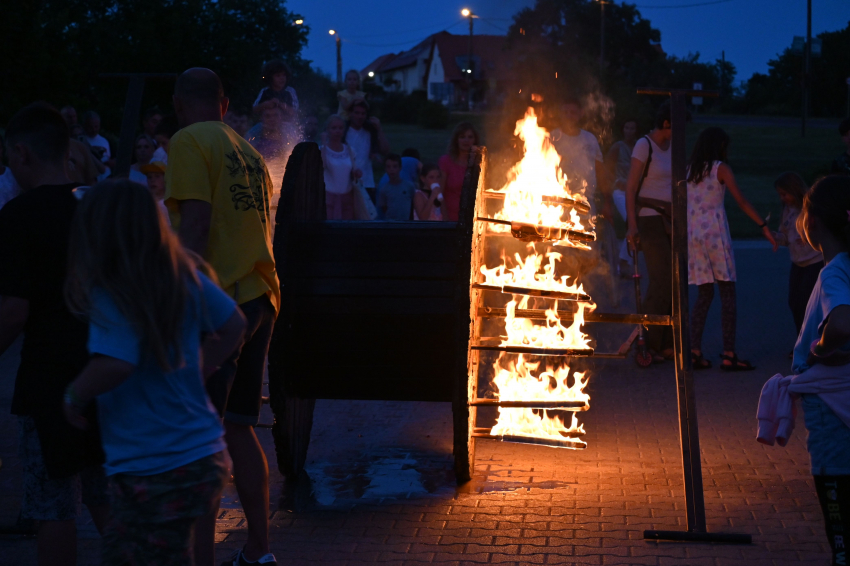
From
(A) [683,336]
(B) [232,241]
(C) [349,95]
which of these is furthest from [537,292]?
(C) [349,95]

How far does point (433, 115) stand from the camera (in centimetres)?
4662

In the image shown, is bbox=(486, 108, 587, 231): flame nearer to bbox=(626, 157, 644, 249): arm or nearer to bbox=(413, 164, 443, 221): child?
bbox=(626, 157, 644, 249): arm

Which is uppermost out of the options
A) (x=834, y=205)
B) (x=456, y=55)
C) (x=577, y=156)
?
(x=456, y=55)

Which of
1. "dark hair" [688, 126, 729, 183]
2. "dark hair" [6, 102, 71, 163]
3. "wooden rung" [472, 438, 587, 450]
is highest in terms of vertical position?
"dark hair" [688, 126, 729, 183]

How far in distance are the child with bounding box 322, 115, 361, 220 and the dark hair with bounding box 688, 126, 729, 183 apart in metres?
3.01

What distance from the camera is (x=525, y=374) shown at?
5414 millimetres

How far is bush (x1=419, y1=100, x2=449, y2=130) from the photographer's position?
46562 mm

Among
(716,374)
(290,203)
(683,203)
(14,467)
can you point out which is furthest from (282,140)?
(716,374)

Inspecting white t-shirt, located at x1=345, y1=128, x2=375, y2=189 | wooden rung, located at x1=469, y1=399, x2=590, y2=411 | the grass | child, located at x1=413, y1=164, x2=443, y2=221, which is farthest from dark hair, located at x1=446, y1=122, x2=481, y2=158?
the grass

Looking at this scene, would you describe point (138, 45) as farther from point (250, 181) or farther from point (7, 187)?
point (250, 181)

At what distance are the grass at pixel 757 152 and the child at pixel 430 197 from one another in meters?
11.1

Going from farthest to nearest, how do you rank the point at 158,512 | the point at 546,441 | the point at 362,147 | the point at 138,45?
1. the point at 138,45
2. the point at 362,147
3. the point at 546,441
4. the point at 158,512

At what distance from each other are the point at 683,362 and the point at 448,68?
3322 inches

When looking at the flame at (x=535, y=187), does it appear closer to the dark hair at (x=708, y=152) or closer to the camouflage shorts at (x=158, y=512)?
the dark hair at (x=708, y=152)
